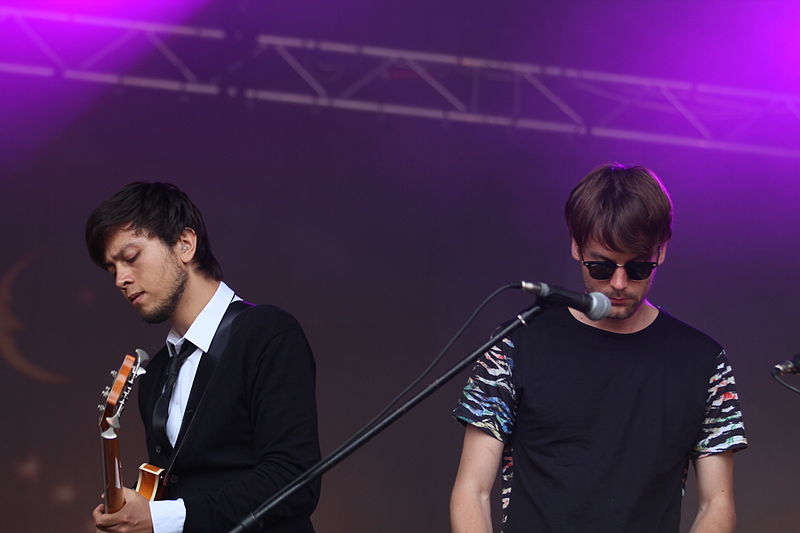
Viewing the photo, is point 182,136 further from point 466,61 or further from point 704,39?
point 704,39

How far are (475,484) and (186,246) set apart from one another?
102 cm

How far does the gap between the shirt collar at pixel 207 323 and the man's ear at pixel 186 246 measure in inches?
4.7

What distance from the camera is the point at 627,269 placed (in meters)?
2.15

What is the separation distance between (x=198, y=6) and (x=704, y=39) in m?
2.98

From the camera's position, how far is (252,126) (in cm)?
561

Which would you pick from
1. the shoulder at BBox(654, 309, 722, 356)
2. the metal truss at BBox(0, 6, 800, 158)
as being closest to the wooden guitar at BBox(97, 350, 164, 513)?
the shoulder at BBox(654, 309, 722, 356)

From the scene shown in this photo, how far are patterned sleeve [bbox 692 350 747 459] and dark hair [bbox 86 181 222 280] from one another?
1.33 meters

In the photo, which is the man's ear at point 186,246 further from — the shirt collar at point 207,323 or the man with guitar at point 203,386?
the shirt collar at point 207,323

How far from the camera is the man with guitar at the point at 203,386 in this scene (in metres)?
2.28

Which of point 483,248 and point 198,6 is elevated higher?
point 198,6

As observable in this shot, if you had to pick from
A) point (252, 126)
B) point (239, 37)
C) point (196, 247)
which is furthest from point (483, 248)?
point (196, 247)

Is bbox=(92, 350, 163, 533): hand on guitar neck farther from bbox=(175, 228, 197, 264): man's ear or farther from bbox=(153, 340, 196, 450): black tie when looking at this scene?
bbox=(175, 228, 197, 264): man's ear

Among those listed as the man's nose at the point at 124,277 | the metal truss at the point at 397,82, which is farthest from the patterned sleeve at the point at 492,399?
the metal truss at the point at 397,82

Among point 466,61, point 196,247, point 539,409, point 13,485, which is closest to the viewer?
point 539,409
